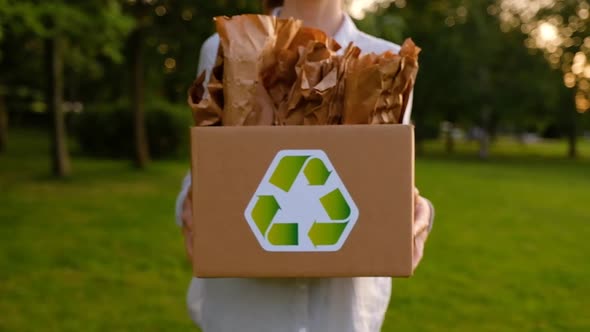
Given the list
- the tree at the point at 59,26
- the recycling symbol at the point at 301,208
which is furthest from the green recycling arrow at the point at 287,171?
the tree at the point at 59,26

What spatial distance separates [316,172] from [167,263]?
4853mm

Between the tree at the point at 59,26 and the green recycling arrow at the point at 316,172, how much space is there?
4600mm

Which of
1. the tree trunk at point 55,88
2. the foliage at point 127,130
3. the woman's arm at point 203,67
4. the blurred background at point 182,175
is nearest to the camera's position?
the woman's arm at point 203,67

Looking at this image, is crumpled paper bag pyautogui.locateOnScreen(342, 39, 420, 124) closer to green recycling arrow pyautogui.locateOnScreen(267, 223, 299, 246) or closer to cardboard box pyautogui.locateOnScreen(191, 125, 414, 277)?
cardboard box pyautogui.locateOnScreen(191, 125, 414, 277)

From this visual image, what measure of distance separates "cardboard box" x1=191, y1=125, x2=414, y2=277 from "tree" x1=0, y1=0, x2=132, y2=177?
4513mm

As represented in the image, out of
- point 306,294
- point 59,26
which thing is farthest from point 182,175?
point 306,294

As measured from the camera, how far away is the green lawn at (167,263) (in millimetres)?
4473

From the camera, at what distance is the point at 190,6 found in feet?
37.6

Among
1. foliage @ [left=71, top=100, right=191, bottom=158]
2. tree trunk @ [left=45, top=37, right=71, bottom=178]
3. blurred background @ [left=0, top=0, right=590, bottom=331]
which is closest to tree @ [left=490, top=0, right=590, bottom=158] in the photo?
blurred background @ [left=0, top=0, right=590, bottom=331]

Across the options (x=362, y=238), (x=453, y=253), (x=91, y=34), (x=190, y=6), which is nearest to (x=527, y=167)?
(x=190, y=6)

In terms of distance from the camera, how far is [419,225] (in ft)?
4.37

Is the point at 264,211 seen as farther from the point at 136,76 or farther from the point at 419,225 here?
the point at 136,76

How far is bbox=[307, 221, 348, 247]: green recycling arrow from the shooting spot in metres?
1.20

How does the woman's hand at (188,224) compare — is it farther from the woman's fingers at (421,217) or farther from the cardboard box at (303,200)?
the woman's fingers at (421,217)
